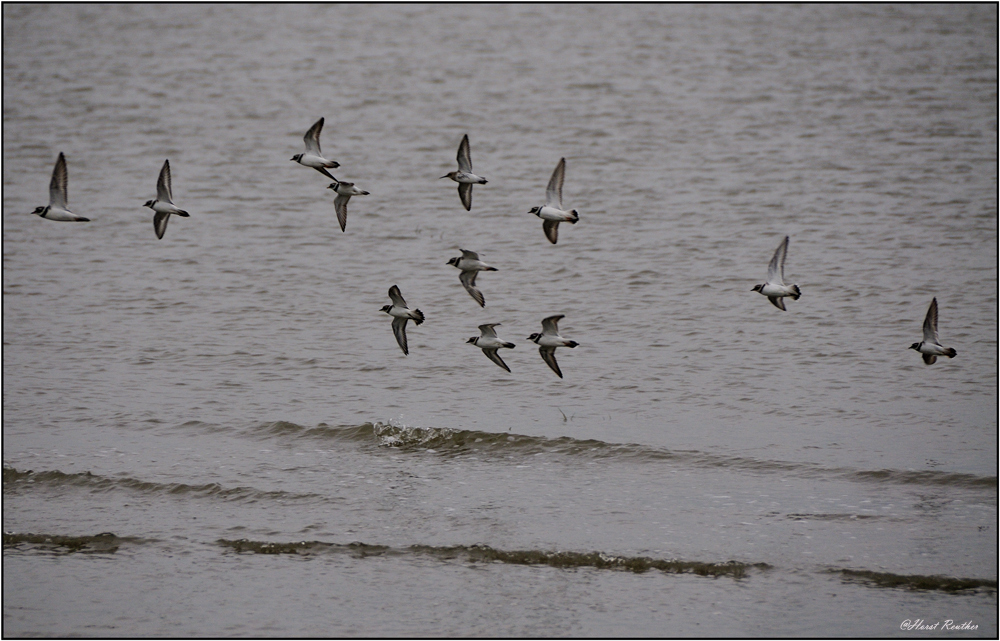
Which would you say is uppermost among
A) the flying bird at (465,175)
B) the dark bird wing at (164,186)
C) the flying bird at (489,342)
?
the flying bird at (465,175)

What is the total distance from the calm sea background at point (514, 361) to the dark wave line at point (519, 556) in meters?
0.03

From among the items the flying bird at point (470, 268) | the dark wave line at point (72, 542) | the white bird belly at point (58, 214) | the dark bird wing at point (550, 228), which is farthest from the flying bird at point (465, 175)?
the dark wave line at point (72, 542)

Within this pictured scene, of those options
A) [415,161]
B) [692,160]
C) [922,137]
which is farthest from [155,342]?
[922,137]

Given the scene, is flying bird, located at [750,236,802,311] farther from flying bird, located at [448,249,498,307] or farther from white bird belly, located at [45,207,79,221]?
white bird belly, located at [45,207,79,221]

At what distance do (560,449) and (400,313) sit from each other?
2.48m

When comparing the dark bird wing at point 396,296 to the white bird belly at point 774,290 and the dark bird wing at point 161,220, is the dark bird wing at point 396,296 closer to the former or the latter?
the dark bird wing at point 161,220

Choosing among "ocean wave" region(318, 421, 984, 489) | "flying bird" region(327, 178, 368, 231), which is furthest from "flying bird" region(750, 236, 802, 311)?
"flying bird" region(327, 178, 368, 231)

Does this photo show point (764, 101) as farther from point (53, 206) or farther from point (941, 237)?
point (53, 206)

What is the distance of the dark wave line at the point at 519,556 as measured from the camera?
10.1 metres

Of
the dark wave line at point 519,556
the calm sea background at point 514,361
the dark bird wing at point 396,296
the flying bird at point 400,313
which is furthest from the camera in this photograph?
the flying bird at point 400,313

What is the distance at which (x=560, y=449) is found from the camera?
1319 centimetres

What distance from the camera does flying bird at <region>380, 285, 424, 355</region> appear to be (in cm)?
1253

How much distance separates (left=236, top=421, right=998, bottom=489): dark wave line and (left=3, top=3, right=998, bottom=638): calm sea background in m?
0.05

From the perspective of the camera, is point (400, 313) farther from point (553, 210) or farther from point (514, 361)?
point (514, 361)
